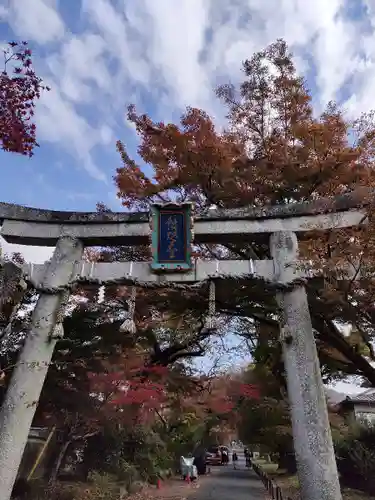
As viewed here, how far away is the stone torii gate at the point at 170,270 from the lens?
816cm

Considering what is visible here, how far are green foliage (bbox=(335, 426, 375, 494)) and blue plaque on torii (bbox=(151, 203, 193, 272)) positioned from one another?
408 inches

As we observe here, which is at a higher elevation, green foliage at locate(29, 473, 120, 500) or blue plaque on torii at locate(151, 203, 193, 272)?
blue plaque on torii at locate(151, 203, 193, 272)

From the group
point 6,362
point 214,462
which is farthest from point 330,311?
point 214,462

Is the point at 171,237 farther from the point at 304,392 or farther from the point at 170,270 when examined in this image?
the point at 304,392

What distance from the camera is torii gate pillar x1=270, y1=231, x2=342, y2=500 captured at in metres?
7.49

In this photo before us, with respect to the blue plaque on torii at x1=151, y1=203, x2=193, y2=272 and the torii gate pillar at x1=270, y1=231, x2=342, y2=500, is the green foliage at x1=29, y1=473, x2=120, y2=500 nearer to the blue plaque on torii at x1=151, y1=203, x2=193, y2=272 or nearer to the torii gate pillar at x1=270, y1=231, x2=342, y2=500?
the torii gate pillar at x1=270, y1=231, x2=342, y2=500

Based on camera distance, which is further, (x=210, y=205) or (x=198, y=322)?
(x=198, y=322)

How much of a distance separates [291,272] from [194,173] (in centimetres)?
453

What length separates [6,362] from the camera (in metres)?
10.6

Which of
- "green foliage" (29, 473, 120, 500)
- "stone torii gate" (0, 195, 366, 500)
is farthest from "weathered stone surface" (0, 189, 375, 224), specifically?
"green foliage" (29, 473, 120, 500)

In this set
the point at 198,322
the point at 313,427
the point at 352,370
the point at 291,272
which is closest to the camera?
the point at 313,427

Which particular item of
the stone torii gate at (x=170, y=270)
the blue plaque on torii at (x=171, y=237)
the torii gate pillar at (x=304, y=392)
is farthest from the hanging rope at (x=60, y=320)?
the torii gate pillar at (x=304, y=392)

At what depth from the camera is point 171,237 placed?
32.2 feet

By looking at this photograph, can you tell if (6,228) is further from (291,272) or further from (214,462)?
(214,462)
